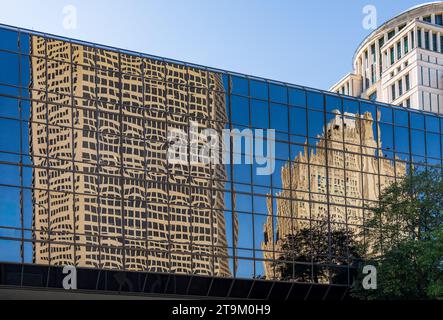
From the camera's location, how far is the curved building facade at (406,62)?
425 ft

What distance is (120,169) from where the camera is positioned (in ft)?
184

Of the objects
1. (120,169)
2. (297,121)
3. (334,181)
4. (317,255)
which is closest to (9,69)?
(120,169)

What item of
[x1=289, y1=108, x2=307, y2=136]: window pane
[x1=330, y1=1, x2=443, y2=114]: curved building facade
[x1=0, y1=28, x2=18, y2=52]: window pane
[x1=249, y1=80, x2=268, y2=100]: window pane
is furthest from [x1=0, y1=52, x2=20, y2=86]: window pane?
[x1=330, y1=1, x2=443, y2=114]: curved building facade

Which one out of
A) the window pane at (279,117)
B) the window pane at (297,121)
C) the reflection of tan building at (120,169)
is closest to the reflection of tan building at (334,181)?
the window pane at (297,121)

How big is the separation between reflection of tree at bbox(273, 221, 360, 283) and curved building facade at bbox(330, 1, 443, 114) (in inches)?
2728

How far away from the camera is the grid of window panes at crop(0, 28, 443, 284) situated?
53281 mm

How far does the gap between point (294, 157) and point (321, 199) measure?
328 centimetres

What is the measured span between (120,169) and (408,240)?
55.1 feet

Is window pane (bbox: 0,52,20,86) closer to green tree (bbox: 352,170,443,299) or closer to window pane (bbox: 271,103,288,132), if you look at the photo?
window pane (bbox: 271,103,288,132)

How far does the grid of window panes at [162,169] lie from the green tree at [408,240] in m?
3.63

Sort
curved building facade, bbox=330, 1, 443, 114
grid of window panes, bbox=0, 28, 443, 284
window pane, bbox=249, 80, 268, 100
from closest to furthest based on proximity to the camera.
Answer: grid of window panes, bbox=0, 28, 443, 284
window pane, bbox=249, 80, 268, 100
curved building facade, bbox=330, 1, 443, 114

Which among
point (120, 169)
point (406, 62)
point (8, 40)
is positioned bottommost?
point (120, 169)

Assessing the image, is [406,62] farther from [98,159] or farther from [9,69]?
[9,69]

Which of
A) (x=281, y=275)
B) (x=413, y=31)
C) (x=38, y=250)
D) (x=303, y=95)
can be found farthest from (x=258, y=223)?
(x=413, y=31)
